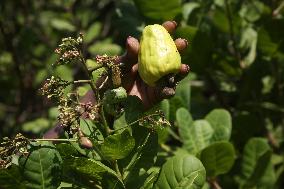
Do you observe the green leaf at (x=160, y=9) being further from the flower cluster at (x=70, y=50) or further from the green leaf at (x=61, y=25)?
the green leaf at (x=61, y=25)

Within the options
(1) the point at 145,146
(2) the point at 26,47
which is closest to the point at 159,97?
(1) the point at 145,146

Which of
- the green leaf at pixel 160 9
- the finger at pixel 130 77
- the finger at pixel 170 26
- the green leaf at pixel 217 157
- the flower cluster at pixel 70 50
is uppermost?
the flower cluster at pixel 70 50

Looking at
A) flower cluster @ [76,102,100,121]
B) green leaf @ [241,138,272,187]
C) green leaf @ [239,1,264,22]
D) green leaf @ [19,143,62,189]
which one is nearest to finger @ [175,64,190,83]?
flower cluster @ [76,102,100,121]

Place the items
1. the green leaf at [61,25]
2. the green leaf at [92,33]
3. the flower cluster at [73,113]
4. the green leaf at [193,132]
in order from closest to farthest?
1. the flower cluster at [73,113]
2. the green leaf at [193,132]
3. the green leaf at [92,33]
4. the green leaf at [61,25]

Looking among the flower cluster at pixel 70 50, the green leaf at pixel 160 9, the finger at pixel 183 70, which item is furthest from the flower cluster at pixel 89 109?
the green leaf at pixel 160 9

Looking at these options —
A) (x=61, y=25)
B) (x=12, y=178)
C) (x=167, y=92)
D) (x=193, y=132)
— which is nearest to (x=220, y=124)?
(x=193, y=132)

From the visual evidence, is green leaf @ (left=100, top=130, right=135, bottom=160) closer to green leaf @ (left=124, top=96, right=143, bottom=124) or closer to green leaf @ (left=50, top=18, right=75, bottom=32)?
green leaf @ (left=124, top=96, right=143, bottom=124)

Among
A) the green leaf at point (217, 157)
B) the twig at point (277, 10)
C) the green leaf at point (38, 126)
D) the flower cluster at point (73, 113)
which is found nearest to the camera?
the flower cluster at point (73, 113)

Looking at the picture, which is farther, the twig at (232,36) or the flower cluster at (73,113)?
the twig at (232,36)
